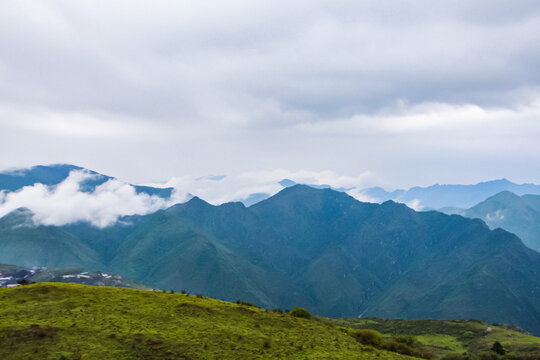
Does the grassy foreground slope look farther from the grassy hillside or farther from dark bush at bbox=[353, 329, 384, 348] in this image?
the grassy hillside

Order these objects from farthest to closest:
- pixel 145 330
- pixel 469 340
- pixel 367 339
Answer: pixel 469 340 < pixel 367 339 < pixel 145 330

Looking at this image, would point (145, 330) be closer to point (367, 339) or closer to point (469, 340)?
point (367, 339)

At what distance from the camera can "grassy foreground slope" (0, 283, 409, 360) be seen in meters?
51.9

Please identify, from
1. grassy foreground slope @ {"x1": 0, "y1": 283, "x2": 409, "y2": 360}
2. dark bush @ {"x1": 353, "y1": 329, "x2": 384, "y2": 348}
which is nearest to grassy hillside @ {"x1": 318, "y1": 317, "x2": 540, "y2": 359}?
dark bush @ {"x1": 353, "y1": 329, "x2": 384, "y2": 348}

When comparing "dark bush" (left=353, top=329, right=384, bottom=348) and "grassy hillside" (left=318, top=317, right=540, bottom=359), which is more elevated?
"dark bush" (left=353, top=329, right=384, bottom=348)

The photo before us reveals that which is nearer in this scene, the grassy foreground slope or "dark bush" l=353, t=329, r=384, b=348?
the grassy foreground slope

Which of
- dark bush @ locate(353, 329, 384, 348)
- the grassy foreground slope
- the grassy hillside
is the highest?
the grassy foreground slope

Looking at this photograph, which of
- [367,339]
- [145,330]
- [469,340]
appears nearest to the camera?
[145,330]

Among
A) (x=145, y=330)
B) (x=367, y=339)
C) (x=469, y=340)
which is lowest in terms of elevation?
(x=469, y=340)

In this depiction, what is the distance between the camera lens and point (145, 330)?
58281 millimetres

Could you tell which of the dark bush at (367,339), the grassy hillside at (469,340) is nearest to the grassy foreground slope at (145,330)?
the dark bush at (367,339)

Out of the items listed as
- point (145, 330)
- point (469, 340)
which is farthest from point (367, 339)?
point (469, 340)

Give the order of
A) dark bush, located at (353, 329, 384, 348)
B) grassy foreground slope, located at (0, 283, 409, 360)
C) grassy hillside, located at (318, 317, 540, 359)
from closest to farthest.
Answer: grassy foreground slope, located at (0, 283, 409, 360) → dark bush, located at (353, 329, 384, 348) → grassy hillside, located at (318, 317, 540, 359)

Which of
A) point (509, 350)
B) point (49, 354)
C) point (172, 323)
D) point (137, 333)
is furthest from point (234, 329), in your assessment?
point (509, 350)
